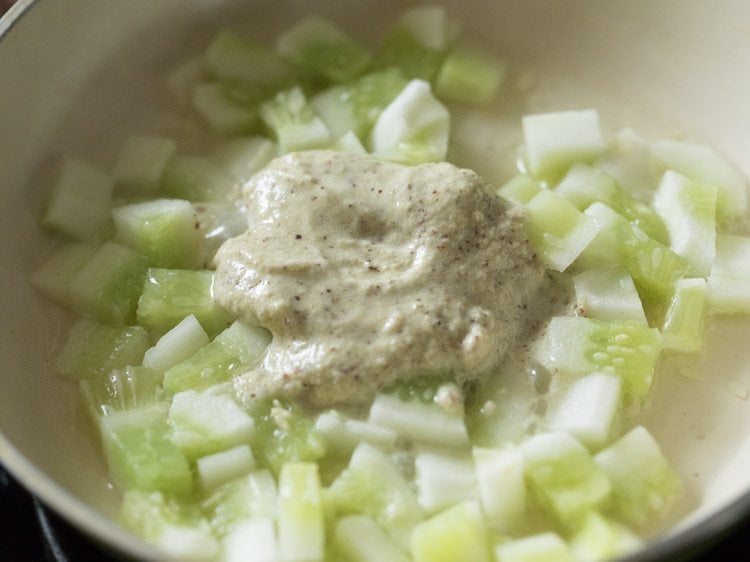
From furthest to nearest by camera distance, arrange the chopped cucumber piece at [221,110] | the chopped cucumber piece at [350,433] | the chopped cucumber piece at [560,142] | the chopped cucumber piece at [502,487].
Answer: the chopped cucumber piece at [221,110]
the chopped cucumber piece at [560,142]
the chopped cucumber piece at [350,433]
the chopped cucumber piece at [502,487]

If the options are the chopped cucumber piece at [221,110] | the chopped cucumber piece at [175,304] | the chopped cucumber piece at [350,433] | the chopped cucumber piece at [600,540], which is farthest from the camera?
the chopped cucumber piece at [221,110]

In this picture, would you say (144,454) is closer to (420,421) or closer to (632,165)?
(420,421)

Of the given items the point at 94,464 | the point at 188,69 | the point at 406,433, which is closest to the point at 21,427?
the point at 94,464

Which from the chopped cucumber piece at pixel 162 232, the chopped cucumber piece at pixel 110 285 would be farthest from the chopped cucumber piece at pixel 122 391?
the chopped cucumber piece at pixel 162 232

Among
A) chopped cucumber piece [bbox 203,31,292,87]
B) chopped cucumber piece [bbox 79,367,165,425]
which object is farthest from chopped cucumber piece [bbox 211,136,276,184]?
chopped cucumber piece [bbox 79,367,165,425]

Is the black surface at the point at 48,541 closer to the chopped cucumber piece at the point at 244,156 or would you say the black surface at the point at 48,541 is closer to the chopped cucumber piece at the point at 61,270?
the chopped cucumber piece at the point at 61,270

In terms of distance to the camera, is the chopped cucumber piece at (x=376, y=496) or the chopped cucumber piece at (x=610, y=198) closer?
the chopped cucumber piece at (x=376, y=496)
